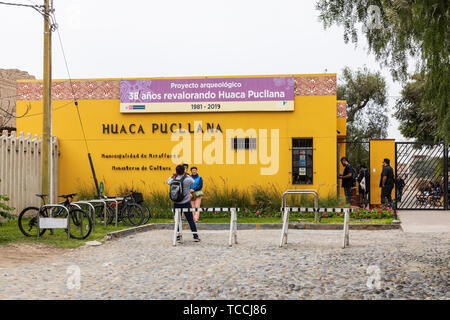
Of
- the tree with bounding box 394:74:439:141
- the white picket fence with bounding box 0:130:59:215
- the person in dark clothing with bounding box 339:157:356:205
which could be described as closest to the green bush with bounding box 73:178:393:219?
the person in dark clothing with bounding box 339:157:356:205

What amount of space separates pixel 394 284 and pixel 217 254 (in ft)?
12.8

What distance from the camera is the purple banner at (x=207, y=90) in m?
20.3

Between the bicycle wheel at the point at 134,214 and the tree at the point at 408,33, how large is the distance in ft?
28.1

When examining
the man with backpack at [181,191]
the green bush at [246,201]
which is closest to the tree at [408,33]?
the man with backpack at [181,191]

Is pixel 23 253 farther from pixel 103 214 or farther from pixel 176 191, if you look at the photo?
pixel 103 214

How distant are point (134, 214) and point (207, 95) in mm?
6344

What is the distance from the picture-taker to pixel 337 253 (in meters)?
10.3

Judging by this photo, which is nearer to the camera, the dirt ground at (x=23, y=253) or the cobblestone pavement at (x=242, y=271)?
the cobblestone pavement at (x=242, y=271)

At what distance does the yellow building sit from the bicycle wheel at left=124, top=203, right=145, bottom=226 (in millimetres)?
4821

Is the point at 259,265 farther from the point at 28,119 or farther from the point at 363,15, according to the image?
the point at 28,119

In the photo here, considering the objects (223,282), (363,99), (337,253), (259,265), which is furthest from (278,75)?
(363,99)

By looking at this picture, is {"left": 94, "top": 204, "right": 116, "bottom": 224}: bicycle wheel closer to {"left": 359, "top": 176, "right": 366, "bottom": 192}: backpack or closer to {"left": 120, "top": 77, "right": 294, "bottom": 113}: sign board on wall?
Result: {"left": 120, "top": 77, "right": 294, "bottom": 113}: sign board on wall

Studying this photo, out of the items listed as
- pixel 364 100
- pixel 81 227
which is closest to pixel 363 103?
pixel 364 100

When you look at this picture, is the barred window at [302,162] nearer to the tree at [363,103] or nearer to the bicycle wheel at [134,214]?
the bicycle wheel at [134,214]
